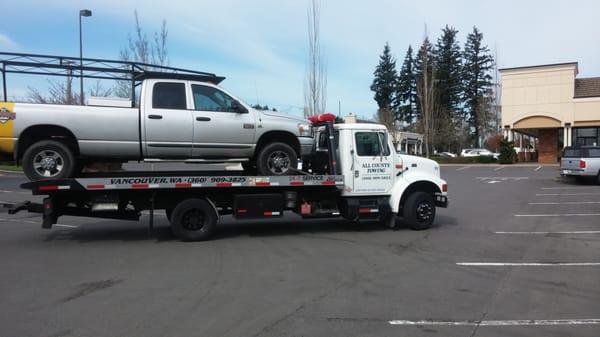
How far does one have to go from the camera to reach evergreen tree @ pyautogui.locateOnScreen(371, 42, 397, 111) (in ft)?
238

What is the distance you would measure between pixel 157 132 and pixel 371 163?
4.51 metres

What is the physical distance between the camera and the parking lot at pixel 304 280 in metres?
4.97

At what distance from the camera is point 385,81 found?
72.4m

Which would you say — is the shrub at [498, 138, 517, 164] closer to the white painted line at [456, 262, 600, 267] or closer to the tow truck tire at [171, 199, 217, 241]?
the white painted line at [456, 262, 600, 267]

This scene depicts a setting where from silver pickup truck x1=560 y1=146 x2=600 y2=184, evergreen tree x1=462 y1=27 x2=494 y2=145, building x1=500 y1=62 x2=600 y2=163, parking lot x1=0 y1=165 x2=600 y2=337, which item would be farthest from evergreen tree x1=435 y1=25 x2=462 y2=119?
parking lot x1=0 y1=165 x2=600 y2=337

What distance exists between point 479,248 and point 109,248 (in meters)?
6.75

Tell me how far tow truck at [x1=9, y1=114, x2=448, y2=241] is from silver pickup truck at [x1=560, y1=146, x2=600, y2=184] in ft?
44.4

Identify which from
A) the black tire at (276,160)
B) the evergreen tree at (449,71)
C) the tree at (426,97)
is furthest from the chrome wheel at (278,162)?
the evergreen tree at (449,71)

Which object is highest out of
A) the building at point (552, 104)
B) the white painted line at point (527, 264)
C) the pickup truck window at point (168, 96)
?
the building at point (552, 104)

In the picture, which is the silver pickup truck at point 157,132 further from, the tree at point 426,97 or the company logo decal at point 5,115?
the tree at point 426,97

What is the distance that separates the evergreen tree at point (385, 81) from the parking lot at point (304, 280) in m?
62.4

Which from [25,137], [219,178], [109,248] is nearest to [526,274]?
[219,178]

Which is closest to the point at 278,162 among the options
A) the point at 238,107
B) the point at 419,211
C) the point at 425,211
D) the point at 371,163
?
the point at 238,107

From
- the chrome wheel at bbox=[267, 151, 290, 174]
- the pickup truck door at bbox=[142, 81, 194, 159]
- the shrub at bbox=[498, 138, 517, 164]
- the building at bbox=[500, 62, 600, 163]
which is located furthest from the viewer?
the shrub at bbox=[498, 138, 517, 164]
